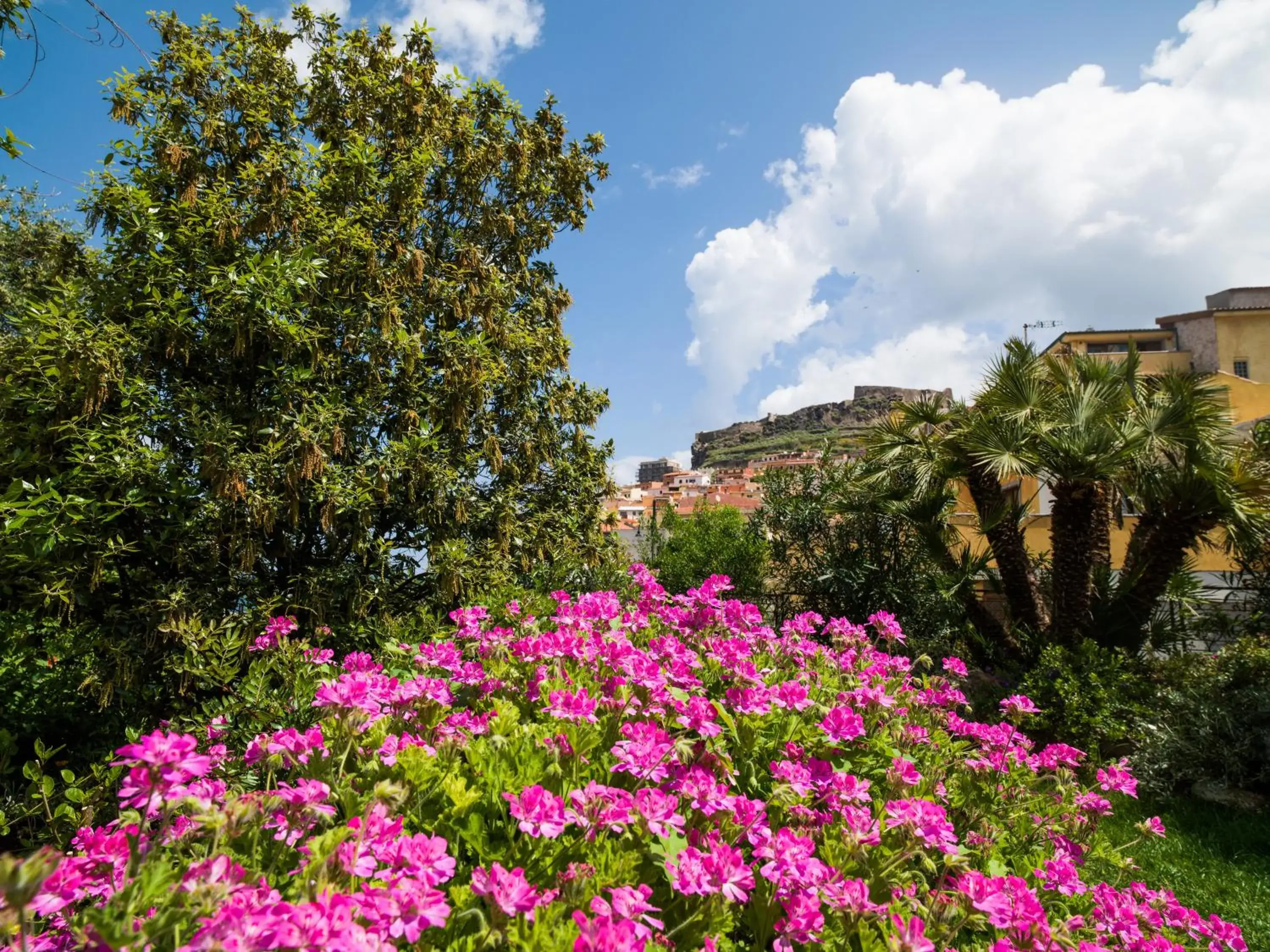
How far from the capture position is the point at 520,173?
765 centimetres

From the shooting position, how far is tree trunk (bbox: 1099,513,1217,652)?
746 cm

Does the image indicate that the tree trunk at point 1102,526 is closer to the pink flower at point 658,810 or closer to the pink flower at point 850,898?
the pink flower at point 850,898

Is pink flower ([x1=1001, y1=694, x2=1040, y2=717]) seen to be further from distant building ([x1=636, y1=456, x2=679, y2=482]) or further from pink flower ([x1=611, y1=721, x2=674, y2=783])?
distant building ([x1=636, y1=456, x2=679, y2=482])

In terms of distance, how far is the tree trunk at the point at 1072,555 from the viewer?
7703mm

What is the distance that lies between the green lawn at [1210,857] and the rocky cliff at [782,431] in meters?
84.9

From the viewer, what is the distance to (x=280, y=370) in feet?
15.3

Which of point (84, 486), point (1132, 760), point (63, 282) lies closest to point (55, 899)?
point (84, 486)

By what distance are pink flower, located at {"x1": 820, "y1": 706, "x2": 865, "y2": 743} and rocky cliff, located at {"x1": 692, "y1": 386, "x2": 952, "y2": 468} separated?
292ft

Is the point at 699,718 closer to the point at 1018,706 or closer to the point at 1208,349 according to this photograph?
the point at 1018,706

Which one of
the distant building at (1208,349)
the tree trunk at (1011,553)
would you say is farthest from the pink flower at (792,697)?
the distant building at (1208,349)

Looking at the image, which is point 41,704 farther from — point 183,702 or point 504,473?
point 504,473

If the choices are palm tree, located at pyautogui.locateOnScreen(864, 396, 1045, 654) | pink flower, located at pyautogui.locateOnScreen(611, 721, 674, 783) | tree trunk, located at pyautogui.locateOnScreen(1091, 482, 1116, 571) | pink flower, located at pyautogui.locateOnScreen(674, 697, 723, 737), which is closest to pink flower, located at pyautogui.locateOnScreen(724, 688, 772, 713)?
pink flower, located at pyautogui.locateOnScreen(674, 697, 723, 737)

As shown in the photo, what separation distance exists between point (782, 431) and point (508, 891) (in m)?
119

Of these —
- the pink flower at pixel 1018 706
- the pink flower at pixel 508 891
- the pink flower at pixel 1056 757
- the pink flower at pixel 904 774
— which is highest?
the pink flower at pixel 508 891
